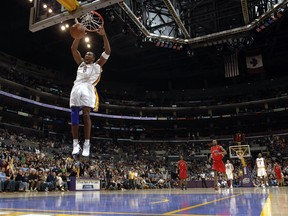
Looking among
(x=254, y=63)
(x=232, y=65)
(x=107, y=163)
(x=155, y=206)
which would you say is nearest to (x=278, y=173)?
(x=232, y=65)

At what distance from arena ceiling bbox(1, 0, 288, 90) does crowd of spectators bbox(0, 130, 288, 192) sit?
30.3 feet

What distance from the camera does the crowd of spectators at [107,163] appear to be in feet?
50.3

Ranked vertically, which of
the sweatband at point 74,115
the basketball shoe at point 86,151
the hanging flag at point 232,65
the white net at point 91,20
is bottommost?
the basketball shoe at point 86,151

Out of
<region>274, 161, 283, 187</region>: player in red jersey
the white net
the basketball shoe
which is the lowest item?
<region>274, 161, 283, 187</region>: player in red jersey

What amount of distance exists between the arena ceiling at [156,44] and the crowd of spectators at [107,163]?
9.24 metres

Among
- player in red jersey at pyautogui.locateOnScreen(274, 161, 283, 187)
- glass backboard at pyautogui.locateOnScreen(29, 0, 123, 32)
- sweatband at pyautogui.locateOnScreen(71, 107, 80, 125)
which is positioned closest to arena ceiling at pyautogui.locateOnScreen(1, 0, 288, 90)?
player in red jersey at pyautogui.locateOnScreen(274, 161, 283, 187)

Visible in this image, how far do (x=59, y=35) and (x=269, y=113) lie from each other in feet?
89.6

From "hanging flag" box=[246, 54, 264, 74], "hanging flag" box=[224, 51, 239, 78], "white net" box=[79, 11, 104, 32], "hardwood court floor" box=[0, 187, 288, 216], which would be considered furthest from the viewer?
"hanging flag" box=[246, 54, 264, 74]

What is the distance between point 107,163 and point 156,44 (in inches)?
515

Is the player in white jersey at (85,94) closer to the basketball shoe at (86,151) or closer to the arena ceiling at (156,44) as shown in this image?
the basketball shoe at (86,151)

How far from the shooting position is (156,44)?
1989 cm

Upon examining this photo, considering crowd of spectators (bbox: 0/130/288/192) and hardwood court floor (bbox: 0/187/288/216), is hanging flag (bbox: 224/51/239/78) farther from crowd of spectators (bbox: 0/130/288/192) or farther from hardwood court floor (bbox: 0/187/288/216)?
hardwood court floor (bbox: 0/187/288/216)

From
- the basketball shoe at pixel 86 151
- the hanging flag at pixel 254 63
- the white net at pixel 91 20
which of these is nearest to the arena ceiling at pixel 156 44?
the hanging flag at pixel 254 63

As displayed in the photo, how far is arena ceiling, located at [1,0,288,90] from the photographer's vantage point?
17.8 metres
